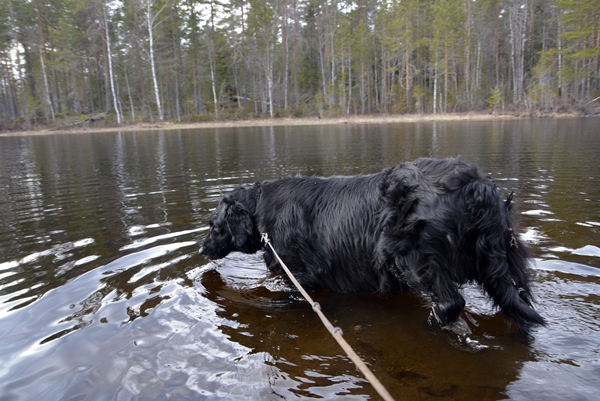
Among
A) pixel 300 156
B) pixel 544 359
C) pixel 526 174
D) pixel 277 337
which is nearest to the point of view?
pixel 544 359

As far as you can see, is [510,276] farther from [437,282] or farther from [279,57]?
[279,57]

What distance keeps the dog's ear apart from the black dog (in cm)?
66

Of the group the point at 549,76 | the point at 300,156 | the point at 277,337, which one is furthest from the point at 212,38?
the point at 277,337

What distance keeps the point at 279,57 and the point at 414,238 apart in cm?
6668

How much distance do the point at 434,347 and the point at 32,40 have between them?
67954mm

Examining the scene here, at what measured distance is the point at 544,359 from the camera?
11.6 feet

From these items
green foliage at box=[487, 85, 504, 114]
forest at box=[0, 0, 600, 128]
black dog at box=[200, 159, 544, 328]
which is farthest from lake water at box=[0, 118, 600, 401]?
forest at box=[0, 0, 600, 128]

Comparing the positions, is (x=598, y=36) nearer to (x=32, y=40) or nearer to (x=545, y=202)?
(x=545, y=202)

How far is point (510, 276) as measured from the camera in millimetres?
3705

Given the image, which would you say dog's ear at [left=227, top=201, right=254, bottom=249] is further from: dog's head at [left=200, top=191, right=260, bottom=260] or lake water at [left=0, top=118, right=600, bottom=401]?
lake water at [left=0, top=118, right=600, bottom=401]

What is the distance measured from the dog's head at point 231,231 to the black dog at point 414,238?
685mm

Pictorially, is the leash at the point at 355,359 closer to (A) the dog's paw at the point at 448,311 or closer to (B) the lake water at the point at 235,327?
(B) the lake water at the point at 235,327

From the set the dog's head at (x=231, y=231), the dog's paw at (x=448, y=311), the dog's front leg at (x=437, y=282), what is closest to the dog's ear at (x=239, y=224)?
the dog's head at (x=231, y=231)

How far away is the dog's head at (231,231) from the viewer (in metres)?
5.50
